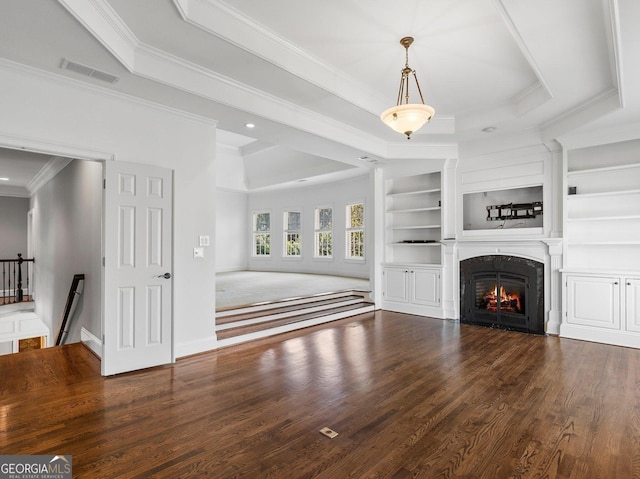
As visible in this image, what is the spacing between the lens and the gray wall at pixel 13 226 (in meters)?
10.2

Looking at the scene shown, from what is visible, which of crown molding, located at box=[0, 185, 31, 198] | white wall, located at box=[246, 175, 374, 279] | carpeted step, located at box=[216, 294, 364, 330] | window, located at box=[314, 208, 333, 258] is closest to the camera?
carpeted step, located at box=[216, 294, 364, 330]

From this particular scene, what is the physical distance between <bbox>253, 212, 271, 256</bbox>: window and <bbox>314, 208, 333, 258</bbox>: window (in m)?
2.10

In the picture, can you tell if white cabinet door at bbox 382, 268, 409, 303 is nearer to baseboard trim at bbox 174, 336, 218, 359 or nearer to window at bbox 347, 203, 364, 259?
window at bbox 347, 203, 364, 259

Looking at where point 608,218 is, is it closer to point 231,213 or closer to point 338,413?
point 338,413

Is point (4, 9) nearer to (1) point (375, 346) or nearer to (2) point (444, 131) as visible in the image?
(1) point (375, 346)

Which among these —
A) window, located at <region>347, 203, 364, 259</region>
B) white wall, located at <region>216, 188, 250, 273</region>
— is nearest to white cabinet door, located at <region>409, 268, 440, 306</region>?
window, located at <region>347, 203, 364, 259</region>

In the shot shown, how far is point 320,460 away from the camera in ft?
7.04

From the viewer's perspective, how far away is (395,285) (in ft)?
22.2

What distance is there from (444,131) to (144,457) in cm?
541

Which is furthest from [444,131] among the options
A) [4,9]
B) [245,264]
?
[245,264]

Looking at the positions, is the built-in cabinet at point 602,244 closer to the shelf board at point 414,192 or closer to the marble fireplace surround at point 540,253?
the marble fireplace surround at point 540,253

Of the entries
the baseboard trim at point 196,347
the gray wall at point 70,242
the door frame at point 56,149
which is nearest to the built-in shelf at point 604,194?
the baseboard trim at point 196,347

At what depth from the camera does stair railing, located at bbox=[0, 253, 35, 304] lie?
9.35 meters

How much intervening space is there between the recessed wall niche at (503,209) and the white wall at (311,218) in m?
3.04
